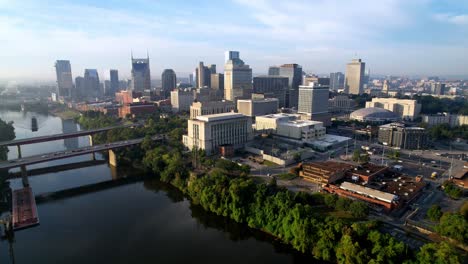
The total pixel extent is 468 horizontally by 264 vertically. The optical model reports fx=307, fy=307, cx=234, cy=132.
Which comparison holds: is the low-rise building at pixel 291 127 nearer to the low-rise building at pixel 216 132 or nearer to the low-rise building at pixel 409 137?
the low-rise building at pixel 216 132

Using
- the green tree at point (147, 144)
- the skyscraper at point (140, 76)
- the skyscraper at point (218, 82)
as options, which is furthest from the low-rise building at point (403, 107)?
the skyscraper at point (140, 76)

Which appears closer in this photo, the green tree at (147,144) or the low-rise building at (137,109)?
the green tree at (147,144)

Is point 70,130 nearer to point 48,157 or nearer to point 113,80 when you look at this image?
point 48,157

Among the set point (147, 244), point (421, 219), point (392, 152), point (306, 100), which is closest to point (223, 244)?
point (147, 244)

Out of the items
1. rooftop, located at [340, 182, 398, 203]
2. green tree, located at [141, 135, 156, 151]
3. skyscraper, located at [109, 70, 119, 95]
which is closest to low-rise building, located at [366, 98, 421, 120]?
rooftop, located at [340, 182, 398, 203]

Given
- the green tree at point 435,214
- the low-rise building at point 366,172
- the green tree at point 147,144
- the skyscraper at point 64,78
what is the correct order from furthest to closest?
1. the skyscraper at point 64,78
2. the green tree at point 147,144
3. the low-rise building at point 366,172
4. the green tree at point 435,214

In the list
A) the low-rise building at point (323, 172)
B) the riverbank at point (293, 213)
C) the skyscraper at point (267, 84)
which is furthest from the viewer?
the skyscraper at point (267, 84)
